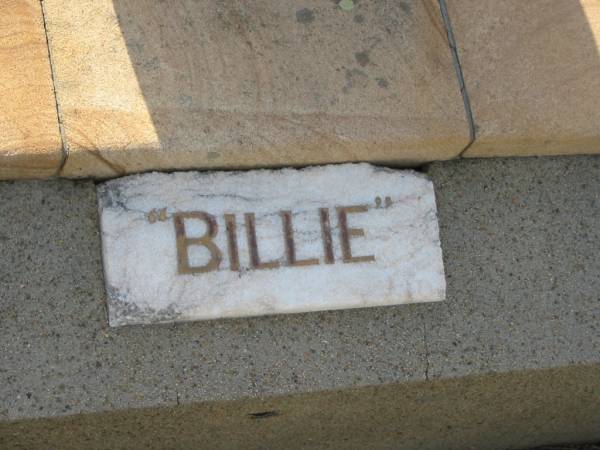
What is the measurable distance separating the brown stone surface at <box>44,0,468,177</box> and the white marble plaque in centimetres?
6

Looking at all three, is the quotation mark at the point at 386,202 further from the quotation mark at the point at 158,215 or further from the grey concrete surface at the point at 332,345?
the quotation mark at the point at 158,215

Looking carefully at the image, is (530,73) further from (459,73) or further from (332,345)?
(332,345)

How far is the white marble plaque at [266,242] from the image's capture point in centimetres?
230

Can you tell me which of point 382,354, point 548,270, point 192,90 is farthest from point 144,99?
point 548,270

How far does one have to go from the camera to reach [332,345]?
95.9 inches

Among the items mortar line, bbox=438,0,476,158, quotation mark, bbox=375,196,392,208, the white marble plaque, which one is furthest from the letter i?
mortar line, bbox=438,0,476,158

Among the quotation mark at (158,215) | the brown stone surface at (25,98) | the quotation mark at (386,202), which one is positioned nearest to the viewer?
the brown stone surface at (25,98)

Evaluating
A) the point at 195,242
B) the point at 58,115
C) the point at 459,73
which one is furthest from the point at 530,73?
the point at 58,115

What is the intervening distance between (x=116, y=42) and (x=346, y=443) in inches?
57.3

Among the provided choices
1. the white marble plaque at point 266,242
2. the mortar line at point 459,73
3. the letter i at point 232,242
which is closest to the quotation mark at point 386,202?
the white marble plaque at point 266,242

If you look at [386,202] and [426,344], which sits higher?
[386,202]

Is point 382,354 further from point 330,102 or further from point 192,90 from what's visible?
point 192,90

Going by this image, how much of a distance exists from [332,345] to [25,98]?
1054 mm

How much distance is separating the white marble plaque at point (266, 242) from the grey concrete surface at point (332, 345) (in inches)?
2.8
